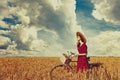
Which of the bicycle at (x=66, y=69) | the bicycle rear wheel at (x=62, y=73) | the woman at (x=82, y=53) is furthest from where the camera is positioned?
the woman at (x=82, y=53)

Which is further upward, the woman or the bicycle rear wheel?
the woman

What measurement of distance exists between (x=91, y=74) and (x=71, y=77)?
76 centimetres

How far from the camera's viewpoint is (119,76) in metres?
17.8

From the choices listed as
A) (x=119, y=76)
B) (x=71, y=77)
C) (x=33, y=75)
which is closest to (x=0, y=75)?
(x=33, y=75)

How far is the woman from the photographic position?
17422mm

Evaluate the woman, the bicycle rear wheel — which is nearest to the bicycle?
the bicycle rear wheel

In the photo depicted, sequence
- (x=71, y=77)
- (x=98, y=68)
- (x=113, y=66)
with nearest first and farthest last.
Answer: (x=71, y=77) < (x=98, y=68) < (x=113, y=66)

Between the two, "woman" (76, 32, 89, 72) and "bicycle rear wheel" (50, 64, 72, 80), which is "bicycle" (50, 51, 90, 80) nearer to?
"bicycle rear wheel" (50, 64, 72, 80)

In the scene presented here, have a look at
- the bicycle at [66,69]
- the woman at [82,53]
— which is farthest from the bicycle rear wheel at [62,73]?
the woman at [82,53]

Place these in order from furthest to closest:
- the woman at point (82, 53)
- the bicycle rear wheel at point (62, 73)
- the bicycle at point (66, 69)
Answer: the woman at point (82, 53) → the bicycle rear wheel at point (62, 73) → the bicycle at point (66, 69)

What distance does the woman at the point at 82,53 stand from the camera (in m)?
17.4

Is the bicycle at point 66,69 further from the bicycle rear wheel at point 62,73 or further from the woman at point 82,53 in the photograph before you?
the woman at point 82,53

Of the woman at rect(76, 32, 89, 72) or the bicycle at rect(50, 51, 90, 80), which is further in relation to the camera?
the woman at rect(76, 32, 89, 72)

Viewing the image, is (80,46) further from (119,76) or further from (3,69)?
(3,69)
